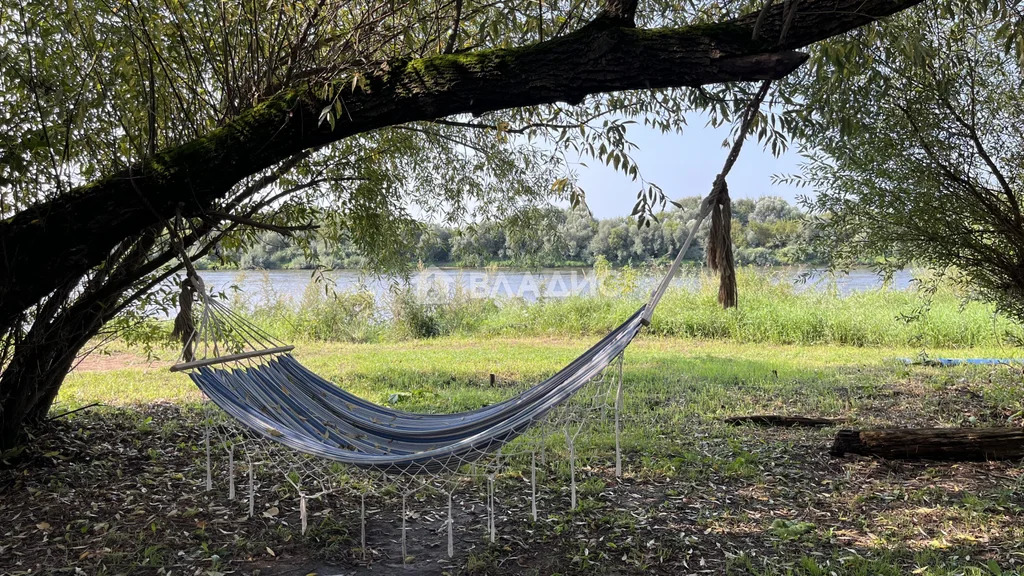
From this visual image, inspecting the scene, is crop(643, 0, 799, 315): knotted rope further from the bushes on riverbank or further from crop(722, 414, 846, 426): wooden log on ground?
the bushes on riverbank

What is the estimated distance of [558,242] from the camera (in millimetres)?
4578

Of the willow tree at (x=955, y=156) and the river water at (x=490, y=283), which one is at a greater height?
the willow tree at (x=955, y=156)

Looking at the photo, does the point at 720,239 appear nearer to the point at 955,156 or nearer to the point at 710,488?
Result: the point at 710,488

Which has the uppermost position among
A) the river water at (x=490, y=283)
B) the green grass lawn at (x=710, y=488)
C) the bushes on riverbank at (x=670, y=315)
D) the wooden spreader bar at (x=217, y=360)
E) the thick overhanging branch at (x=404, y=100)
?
the thick overhanging branch at (x=404, y=100)

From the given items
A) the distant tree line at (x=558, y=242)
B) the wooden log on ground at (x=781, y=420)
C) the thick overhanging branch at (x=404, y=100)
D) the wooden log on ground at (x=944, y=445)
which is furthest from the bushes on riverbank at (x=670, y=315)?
the thick overhanging branch at (x=404, y=100)

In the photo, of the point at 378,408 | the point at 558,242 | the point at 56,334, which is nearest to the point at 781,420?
the point at 558,242

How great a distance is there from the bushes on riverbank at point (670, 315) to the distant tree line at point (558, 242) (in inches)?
19.0

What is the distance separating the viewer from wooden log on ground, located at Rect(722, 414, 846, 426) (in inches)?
145

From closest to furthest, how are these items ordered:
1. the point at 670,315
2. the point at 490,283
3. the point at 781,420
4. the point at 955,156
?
the point at 955,156, the point at 781,420, the point at 670,315, the point at 490,283

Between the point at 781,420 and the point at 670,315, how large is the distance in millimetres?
3724

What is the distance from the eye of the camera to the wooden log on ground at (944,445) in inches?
119

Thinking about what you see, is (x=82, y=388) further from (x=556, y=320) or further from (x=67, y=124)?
(x=556, y=320)

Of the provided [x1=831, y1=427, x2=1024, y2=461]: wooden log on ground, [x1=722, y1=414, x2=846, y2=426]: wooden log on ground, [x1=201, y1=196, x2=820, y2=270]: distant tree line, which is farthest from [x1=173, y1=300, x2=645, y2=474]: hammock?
[x1=722, y1=414, x2=846, y2=426]: wooden log on ground

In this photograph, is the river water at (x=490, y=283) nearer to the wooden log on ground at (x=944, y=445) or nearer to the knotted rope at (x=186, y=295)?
the knotted rope at (x=186, y=295)
